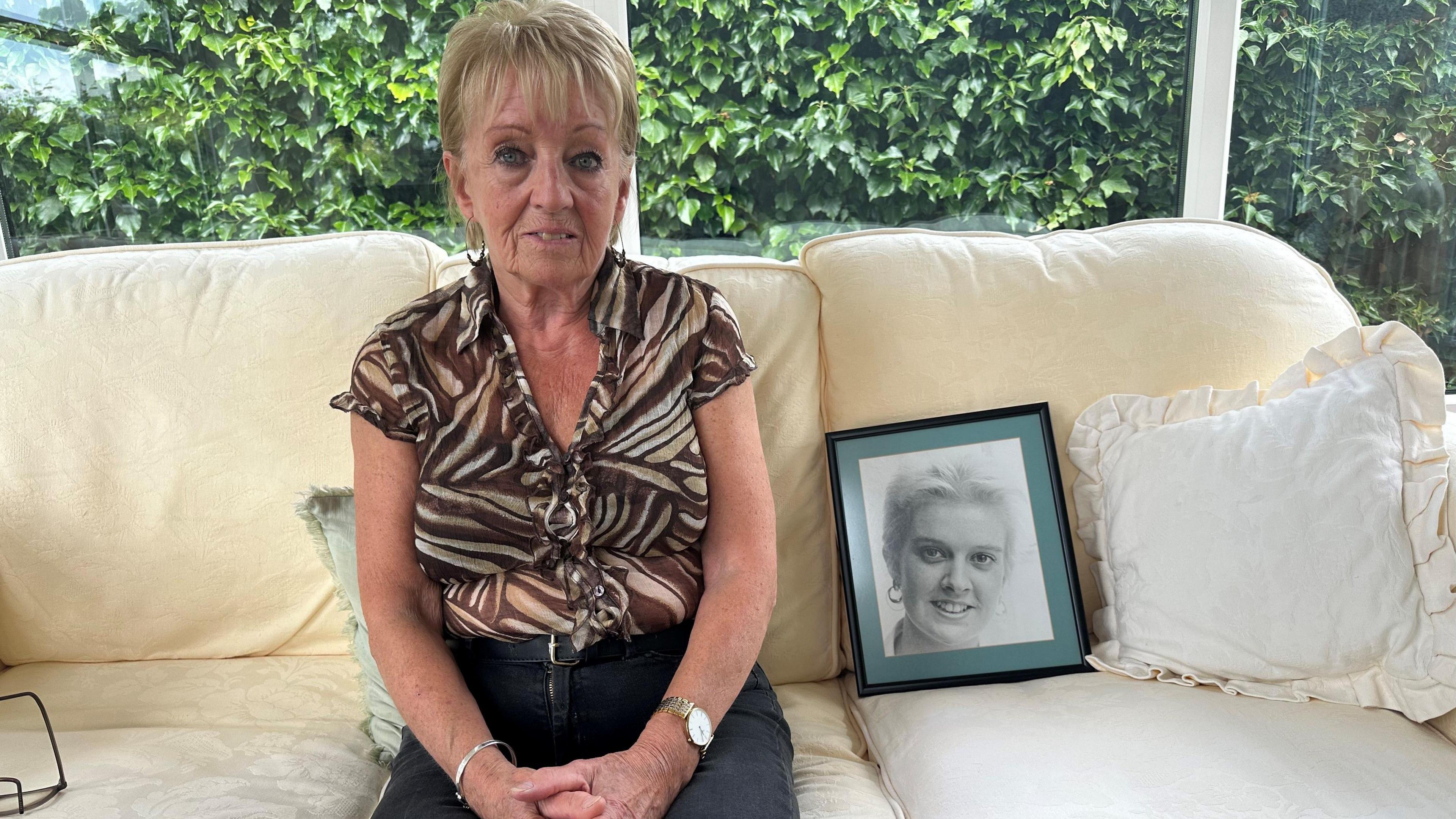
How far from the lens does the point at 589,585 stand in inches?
46.6

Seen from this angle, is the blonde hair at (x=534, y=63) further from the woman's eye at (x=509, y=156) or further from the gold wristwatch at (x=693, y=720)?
the gold wristwatch at (x=693, y=720)

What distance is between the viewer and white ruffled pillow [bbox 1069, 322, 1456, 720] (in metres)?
1.27

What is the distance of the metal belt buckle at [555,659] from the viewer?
118 centimetres

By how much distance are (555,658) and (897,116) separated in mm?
1438

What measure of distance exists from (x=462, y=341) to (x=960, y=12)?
4.66ft

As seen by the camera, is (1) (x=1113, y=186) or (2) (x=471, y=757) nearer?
(2) (x=471, y=757)

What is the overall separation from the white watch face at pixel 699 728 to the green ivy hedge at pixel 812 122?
4.08 feet

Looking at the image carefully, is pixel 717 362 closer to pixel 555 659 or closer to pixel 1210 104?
pixel 555 659

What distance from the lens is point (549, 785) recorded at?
1.03m

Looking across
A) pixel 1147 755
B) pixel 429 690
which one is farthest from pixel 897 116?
pixel 429 690

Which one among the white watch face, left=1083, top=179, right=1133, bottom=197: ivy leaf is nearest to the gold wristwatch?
the white watch face

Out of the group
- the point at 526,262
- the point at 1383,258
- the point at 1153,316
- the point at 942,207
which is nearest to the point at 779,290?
the point at 526,262

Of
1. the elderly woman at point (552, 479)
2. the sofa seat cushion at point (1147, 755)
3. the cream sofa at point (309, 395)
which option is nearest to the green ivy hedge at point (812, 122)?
the cream sofa at point (309, 395)

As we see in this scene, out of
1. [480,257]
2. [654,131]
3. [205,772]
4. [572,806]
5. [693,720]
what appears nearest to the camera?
[572,806]
